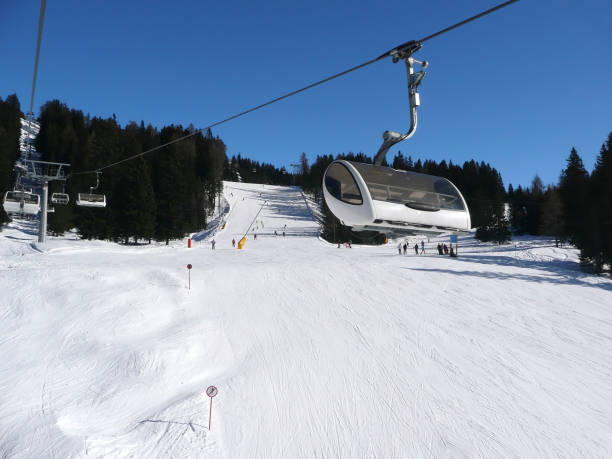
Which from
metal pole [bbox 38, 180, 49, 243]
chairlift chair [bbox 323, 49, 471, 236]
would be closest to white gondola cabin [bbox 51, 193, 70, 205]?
metal pole [bbox 38, 180, 49, 243]

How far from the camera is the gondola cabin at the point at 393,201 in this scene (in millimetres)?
5801

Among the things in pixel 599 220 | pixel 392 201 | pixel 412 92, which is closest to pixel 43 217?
pixel 392 201

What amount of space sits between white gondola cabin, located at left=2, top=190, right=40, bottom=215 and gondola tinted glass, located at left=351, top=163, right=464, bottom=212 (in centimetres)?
2551

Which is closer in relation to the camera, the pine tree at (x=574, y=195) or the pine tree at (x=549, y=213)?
the pine tree at (x=574, y=195)

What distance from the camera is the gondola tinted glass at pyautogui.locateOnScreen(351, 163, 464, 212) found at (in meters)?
5.92

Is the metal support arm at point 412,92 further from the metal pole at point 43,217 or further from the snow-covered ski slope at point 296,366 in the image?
the metal pole at point 43,217

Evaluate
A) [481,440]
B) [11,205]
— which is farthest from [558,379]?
[11,205]

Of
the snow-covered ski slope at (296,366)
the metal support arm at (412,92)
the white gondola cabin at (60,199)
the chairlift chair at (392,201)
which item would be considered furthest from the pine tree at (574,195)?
the white gondola cabin at (60,199)

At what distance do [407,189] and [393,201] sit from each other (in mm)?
442

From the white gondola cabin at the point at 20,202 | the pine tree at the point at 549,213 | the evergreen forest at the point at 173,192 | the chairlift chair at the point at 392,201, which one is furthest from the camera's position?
the pine tree at the point at 549,213

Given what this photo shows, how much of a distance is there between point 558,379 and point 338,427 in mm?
6666

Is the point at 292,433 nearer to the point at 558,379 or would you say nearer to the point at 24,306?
the point at 558,379

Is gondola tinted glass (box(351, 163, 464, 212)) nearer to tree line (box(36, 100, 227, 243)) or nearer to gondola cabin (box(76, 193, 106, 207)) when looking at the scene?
gondola cabin (box(76, 193, 106, 207))

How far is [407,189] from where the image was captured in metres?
6.08
